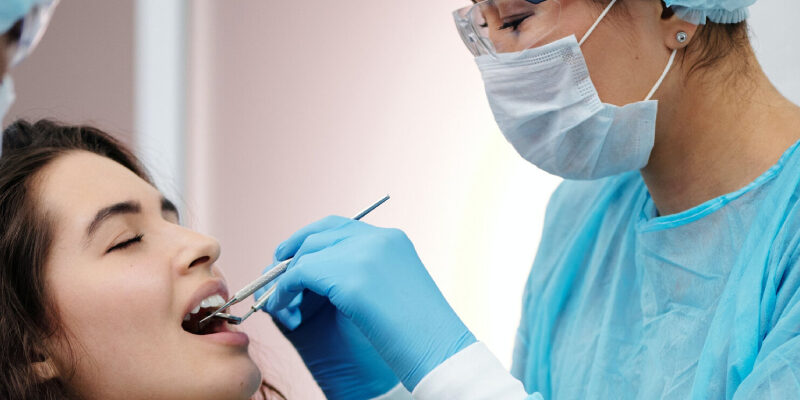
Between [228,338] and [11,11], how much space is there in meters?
0.72

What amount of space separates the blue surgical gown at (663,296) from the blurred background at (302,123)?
1.92 ft

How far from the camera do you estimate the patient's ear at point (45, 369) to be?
123cm

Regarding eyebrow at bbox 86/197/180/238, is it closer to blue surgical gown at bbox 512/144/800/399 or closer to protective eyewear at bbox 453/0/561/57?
protective eyewear at bbox 453/0/561/57

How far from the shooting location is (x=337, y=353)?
56.1 inches

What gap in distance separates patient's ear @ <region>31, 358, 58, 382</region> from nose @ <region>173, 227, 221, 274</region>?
24 cm

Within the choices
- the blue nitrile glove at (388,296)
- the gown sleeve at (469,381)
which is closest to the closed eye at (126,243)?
the blue nitrile glove at (388,296)

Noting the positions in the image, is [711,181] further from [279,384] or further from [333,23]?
[279,384]

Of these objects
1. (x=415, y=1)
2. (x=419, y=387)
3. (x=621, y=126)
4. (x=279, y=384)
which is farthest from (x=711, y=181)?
(x=279, y=384)

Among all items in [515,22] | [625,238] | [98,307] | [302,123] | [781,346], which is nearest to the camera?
[781,346]

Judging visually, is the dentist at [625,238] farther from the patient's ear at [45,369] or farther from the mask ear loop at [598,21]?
the patient's ear at [45,369]

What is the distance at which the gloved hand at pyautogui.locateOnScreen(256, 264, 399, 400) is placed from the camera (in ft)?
4.65

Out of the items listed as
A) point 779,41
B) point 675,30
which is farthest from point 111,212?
point 779,41

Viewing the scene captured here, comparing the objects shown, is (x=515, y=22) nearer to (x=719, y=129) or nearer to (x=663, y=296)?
(x=719, y=129)

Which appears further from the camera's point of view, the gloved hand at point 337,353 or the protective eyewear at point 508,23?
the gloved hand at point 337,353
